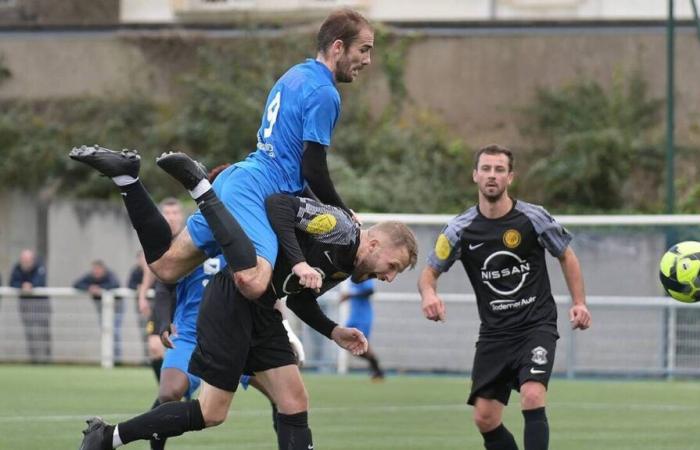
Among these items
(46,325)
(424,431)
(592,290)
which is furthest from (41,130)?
(424,431)

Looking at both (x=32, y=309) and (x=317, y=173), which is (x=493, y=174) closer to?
(x=317, y=173)

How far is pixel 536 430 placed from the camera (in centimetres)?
920

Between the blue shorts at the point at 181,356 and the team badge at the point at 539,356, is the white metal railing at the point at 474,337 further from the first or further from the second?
the team badge at the point at 539,356

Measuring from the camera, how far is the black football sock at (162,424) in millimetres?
8039

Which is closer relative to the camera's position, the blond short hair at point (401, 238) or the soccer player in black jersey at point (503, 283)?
the blond short hair at point (401, 238)

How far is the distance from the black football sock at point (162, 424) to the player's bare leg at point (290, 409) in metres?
0.42

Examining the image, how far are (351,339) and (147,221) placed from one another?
1.29 meters

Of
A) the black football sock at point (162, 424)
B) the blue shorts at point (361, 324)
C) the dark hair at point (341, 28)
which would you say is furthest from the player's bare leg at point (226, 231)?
the blue shorts at point (361, 324)

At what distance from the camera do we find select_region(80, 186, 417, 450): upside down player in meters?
7.98

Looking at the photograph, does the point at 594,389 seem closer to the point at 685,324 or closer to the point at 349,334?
the point at 685,324

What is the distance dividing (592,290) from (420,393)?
4449 millimetres

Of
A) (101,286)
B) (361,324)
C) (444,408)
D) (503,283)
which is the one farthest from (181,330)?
(101,286)

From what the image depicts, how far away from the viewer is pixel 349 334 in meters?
8.42

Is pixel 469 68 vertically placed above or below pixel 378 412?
above
